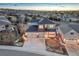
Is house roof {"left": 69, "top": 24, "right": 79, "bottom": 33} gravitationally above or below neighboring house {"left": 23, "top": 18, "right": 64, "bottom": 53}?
above

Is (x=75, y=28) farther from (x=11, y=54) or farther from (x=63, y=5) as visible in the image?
(x=11, y=54)

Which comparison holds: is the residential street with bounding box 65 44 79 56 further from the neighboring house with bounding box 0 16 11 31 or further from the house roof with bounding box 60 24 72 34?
the neighboring house with bounding box 0 16 11 31

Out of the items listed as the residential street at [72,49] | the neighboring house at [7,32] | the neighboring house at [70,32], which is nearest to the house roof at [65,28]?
the neighboring house at [70,32]

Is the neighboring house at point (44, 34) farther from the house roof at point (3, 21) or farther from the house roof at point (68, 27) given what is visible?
the house roof at point (3, 21)

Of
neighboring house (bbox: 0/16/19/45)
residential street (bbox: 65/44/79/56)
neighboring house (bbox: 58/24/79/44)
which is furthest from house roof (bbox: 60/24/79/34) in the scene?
neighboring house (bbox: 0/16/19/45)

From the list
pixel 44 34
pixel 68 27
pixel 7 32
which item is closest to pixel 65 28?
pixel 68 27

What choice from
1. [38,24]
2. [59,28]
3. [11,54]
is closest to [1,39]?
[11,54]

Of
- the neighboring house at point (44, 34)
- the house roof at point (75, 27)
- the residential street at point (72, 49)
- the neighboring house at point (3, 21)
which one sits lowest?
the residential street at point (72, 49)

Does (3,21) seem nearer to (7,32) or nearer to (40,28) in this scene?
(7,32)
